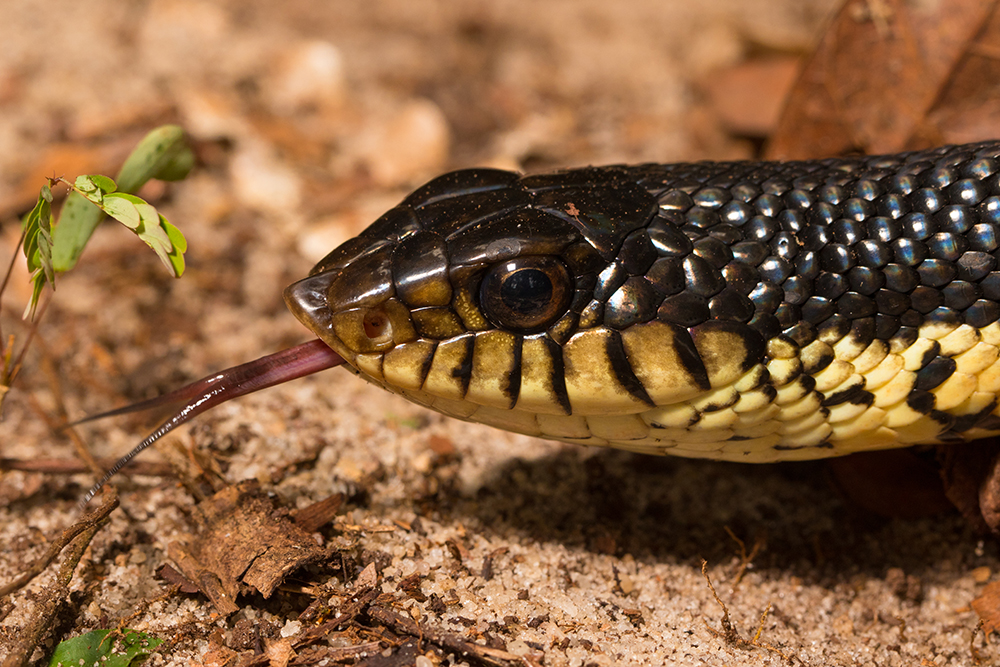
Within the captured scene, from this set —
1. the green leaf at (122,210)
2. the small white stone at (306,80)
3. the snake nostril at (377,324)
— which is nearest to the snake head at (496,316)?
the snake nostril at (377,324)

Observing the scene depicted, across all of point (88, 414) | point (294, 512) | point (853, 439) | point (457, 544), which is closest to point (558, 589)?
point (457, 544)

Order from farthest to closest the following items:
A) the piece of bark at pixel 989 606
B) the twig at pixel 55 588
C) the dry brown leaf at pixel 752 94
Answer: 1. the dry brown leaf at pixel 752 94
2. the piece of bark at pixel 989 606
3. the twig at pixel 55 588

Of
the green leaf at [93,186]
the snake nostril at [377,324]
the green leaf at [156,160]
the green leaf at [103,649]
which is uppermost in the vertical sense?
the green leaf at [156,160]

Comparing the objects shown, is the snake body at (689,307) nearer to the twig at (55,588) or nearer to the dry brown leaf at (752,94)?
the twig at (55,588)

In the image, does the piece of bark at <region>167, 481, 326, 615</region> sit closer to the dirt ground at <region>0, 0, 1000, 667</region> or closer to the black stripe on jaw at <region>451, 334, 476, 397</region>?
the dirt ground at <region>0, 0, 1000, 667</region>

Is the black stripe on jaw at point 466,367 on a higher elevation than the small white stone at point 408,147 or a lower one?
lower

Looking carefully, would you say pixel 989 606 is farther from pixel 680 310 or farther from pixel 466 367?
pixel 466 367

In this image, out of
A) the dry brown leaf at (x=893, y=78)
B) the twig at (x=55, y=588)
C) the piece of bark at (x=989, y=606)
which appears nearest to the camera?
the twig at (x=55, y=588)

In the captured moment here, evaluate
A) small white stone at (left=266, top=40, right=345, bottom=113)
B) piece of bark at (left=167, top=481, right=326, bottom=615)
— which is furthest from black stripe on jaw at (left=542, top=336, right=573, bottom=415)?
small white stone at (left=266, top=40, right=345, bottom=113)
